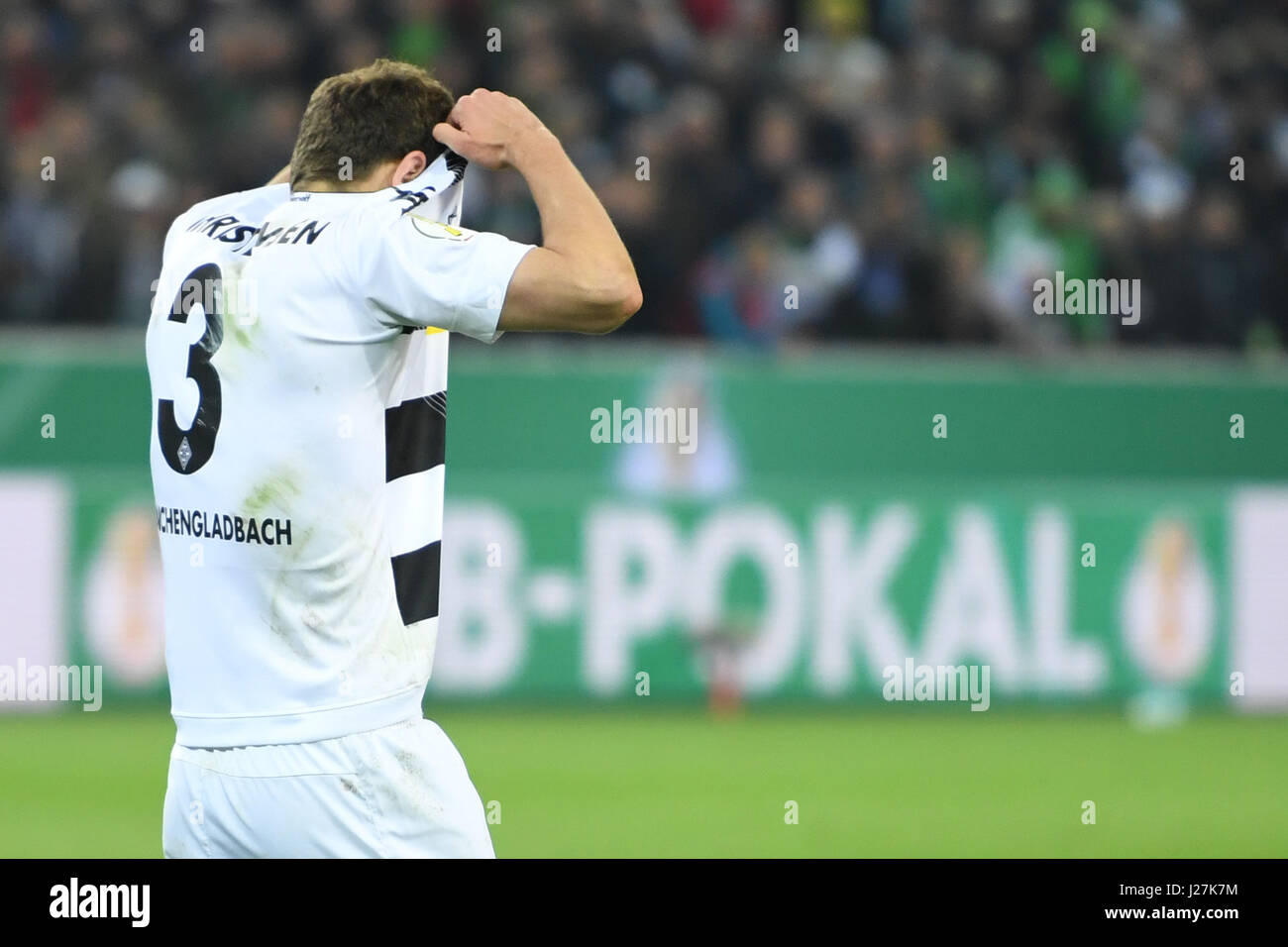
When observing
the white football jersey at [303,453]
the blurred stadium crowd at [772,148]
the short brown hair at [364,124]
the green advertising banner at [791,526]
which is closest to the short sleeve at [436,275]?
the white football jersey at [303,453]

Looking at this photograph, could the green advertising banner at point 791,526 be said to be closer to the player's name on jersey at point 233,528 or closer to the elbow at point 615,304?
the player's name on jersey at point 233,528

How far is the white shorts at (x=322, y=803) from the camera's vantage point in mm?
3604

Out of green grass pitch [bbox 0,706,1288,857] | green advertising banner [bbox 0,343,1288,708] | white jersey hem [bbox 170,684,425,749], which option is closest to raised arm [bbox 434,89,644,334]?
white jersey hem [bbox 170,684,425,749]

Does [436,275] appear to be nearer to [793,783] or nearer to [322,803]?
[322,803]

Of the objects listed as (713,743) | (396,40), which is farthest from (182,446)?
(396,40)

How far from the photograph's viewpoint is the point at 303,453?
3.60m

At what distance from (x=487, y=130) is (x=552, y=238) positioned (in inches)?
11.6

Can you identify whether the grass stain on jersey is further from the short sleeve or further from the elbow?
the elbow

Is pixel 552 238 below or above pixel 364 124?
below

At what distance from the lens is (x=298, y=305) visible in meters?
3.59

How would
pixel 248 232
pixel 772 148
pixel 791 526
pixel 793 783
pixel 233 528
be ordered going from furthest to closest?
pixel 772 148
pixel 791 526
pixel 793 783
pixel 248 232
pixel 233 528

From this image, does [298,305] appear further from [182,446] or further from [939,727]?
[939,727]

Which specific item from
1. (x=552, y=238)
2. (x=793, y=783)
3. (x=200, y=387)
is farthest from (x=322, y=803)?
(x=793, y=783)

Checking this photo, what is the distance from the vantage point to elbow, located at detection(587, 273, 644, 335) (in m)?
3.54
